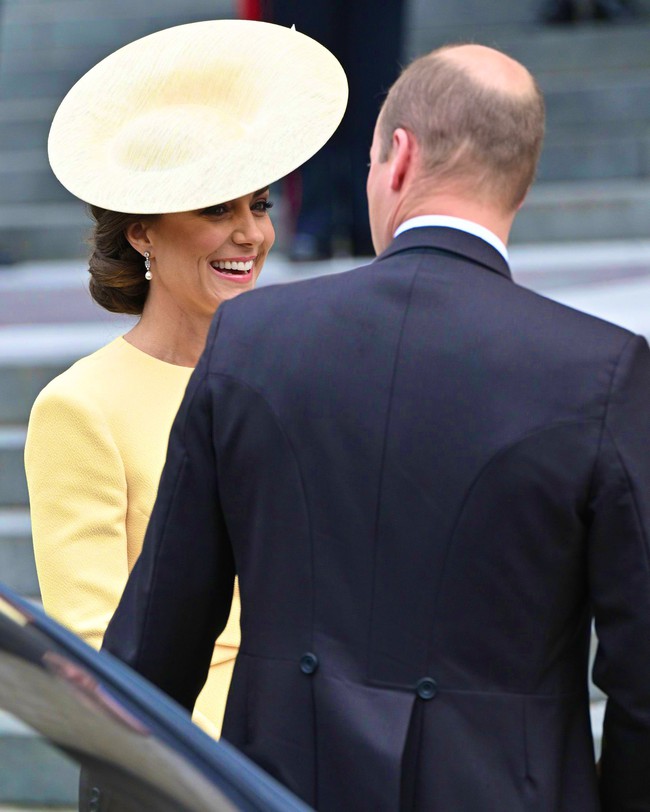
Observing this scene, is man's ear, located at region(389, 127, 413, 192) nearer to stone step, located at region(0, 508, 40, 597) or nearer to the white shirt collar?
the white shirt collar

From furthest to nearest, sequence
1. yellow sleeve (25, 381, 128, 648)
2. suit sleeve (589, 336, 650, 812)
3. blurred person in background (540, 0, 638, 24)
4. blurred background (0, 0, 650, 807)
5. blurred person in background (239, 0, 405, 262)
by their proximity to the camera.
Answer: blurred person in background (540, 0, 638, 24) < blurred person in background (239, 0, 405, 262) < blurred background (0, 0, 650, 807) < yellow sleeve (25, 381, 128, 648) < suit sleeve (589, 336, 650, 812)

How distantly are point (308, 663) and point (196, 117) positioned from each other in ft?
3.33

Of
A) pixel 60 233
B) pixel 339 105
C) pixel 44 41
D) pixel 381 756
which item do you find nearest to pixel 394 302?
pixel 381 756

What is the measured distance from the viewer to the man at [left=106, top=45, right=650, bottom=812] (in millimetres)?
1590

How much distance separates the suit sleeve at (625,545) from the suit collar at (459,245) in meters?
0.19

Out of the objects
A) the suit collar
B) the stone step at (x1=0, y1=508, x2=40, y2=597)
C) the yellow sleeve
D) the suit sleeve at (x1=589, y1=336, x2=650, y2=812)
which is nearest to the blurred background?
the stone step at (x1=0, y1=508, x2=40, y2=597)

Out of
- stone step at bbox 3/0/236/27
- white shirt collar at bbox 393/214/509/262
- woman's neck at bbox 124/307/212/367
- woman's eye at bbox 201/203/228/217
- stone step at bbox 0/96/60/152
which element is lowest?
stone step at bbox 0/96/60/152

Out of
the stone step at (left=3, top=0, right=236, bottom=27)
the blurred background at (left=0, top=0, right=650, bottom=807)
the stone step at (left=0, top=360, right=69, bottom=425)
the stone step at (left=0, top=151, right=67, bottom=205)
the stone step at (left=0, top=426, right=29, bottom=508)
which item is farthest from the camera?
the stone step at (left=3, top=0, right=236, bottom=27)

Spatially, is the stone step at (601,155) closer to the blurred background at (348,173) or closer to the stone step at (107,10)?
the blurred background at (348,173)

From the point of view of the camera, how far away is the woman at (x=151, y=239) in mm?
2117

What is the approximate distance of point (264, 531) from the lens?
1.69 m

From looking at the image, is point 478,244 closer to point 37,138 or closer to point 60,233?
point 60,233

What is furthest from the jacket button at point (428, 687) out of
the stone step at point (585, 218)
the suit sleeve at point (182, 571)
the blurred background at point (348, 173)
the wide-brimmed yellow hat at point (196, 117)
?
the stone step at point (585, 218)

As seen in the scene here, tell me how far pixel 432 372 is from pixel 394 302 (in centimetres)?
11
